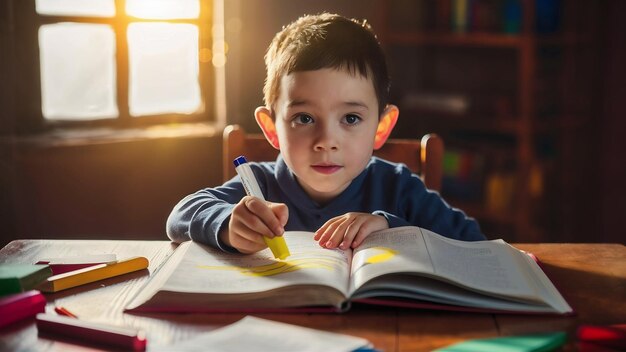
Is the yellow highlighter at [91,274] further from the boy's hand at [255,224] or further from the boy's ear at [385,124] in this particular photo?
the boy's ear at [385,124]

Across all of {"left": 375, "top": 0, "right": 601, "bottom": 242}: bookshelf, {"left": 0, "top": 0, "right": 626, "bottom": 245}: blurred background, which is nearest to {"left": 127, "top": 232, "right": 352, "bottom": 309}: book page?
{"left": 0, "top": 0, "right": 626, "bottom": 245}: blurred background

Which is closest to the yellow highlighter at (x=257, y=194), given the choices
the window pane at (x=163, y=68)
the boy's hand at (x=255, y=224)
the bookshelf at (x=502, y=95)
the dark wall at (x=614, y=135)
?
the boy's hand at (x=255, y=224)

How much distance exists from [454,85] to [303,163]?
2169 millimetres

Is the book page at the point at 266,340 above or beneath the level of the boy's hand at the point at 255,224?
beneath

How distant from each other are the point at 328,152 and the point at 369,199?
0.59 feet

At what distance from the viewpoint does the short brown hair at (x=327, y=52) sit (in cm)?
136

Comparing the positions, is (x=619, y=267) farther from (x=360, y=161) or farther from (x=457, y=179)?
(x=457, y=179)

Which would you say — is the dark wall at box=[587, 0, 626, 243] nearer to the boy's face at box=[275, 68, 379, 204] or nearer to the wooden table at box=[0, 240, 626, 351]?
the boy's face at box=[275, 68, 379, 204]

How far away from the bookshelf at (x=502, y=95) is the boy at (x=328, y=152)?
58.8 inches

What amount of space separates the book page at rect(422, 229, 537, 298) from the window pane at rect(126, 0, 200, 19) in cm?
167

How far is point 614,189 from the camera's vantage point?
321 cm

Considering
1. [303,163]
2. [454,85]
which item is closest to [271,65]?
[303,163]

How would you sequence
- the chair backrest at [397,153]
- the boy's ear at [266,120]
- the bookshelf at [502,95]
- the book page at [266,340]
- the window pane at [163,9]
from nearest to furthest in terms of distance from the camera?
the book page at [266,340], the boy's ear at [266,120], the chair backrest at [397,153], the window pane at [163,9], the bookshelf at [502,95]

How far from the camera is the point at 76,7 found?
2451mm
